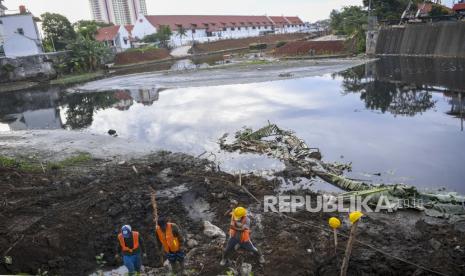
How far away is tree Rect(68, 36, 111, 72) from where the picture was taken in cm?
4950

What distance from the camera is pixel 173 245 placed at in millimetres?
6625

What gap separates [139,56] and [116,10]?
365 ft

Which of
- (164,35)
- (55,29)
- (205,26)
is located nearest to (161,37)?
(164,35)

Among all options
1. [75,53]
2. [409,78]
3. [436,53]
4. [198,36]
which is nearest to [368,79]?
[409,78]

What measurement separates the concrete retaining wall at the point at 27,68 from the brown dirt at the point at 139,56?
13.2 meters

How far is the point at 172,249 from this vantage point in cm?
666

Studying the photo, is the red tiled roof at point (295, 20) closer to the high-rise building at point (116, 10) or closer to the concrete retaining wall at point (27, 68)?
the high-rise building at point (116, 10)

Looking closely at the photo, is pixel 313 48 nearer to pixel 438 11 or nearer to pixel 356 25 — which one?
pixel 356 25

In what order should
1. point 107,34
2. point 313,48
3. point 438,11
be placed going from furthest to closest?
point 107,34, point 313,48, point 438,11

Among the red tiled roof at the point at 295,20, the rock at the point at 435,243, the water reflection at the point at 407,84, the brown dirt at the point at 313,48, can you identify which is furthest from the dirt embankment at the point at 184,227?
the red tiled roof at the point at 295,20

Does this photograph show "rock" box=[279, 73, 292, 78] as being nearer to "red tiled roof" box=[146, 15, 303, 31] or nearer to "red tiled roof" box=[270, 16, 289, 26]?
"red tiled roof" box=[146, 15, 303, 31]

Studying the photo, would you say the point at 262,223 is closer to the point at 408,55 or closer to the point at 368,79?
the point at 368,79

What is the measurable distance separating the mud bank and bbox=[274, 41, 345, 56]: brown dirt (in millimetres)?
9114

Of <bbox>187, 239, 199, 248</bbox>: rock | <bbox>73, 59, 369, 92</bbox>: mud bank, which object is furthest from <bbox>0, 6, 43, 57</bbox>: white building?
<bbox>187, 239, 199, 248</bbox>: rock
